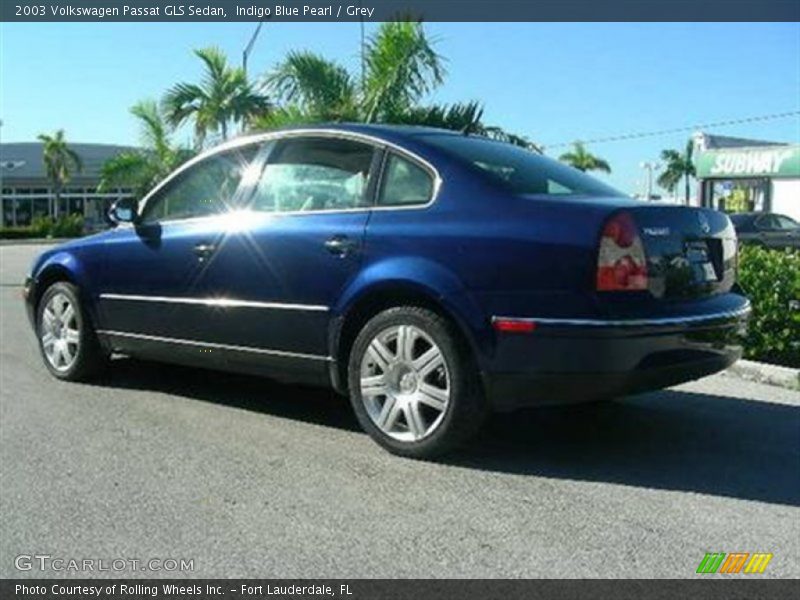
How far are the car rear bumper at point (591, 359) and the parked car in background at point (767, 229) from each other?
76.8 feet

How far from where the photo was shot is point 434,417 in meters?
4.82

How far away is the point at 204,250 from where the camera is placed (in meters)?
5.77

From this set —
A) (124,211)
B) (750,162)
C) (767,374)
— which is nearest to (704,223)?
(767,374)

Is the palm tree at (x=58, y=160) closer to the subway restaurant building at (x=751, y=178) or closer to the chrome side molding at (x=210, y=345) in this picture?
the subway restaurant building at (x=751, y=178)

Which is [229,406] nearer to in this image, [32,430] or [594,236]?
[32,430]

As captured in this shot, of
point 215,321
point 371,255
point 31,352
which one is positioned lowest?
point 31,352

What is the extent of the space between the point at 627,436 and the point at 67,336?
386cm

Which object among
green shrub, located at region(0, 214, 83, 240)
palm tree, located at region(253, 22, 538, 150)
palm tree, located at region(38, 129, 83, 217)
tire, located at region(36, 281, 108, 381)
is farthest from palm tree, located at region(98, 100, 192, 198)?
palm tree, located at region(38, 129, 83, 217)

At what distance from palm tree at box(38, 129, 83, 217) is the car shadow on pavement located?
61.5 m

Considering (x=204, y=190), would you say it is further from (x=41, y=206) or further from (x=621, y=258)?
(x=41, y=206)

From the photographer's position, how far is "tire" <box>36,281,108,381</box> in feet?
21.9
